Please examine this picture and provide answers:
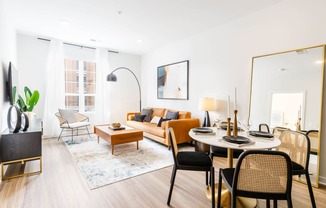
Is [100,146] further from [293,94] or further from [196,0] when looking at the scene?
[293,94]

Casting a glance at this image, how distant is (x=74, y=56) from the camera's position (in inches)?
203

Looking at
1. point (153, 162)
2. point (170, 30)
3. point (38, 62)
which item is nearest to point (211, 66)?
point (170, 30)

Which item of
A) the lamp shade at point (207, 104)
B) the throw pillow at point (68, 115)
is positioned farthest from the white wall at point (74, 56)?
the lamp shade at point (207, 104)

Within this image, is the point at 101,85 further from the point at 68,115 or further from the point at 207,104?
the point at 207,104

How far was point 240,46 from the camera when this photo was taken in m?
3.33

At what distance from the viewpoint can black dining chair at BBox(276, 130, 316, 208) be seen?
170 centimetres

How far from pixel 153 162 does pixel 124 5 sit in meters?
2.76

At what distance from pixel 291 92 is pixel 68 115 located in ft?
16.4

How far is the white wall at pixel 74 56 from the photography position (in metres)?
4.46

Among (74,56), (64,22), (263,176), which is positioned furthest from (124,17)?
(263,176)

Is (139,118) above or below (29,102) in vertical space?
below

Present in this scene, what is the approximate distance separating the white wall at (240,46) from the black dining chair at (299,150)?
2.96 feet

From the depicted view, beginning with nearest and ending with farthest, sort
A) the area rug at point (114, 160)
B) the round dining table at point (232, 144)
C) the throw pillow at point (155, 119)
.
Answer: the round dining table at point (232, 144) < the area rug at point (114, 160) < the throw pillow at point (155, 119)

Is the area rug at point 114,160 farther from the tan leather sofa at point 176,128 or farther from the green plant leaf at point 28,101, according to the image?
the green plant leaf at point 28,101
